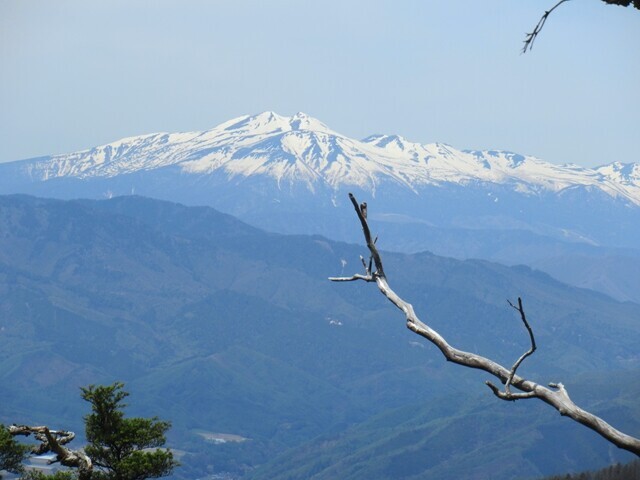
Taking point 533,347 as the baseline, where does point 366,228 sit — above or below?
above

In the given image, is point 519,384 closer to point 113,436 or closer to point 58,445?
point 58,445

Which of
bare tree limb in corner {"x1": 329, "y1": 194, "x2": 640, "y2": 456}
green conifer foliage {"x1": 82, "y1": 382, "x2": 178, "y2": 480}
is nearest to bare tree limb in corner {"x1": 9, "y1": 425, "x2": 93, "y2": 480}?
bare tree limb in corner {"x1": 329, "y1": 194, "x2": 640, "y2": 456}

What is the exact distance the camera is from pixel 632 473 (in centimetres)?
18175

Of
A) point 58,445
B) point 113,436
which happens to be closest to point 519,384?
point 58,445

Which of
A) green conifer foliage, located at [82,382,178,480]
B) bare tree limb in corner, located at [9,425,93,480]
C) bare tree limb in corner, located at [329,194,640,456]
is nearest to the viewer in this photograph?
bare tree limb in corner, located at [329,194,640,456]

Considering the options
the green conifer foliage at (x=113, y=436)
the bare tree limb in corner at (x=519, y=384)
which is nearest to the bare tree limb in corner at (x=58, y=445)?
the bare tree limb in corner at (x=519, y=384)

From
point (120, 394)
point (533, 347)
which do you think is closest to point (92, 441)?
point (120, 394)

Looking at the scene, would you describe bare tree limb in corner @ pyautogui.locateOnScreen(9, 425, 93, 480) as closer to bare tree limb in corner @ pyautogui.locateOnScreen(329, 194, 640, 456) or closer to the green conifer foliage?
bare tree limb in corner @ pyautogui.locateOnScreen(329, 194, 640, 456)

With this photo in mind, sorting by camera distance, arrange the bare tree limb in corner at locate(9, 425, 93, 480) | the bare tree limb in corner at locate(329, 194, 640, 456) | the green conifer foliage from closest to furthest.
→ the bare tree limb in corner at locate(329, 194, 640, 456) → the bare tree limb in corner at locate(9, 425, 93, 480) → the green conifer foliage

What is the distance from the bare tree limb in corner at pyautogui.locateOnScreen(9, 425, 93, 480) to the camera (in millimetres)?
17938

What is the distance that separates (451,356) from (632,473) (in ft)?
580

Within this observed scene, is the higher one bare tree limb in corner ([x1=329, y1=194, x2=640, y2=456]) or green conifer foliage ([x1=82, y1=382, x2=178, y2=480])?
bare tree limb in corner ([x1=329, y1=194, x2=640, y2=456])

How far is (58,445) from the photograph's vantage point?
18141 mm

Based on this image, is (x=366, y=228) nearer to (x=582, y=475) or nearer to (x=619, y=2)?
(x=619, y=2)
